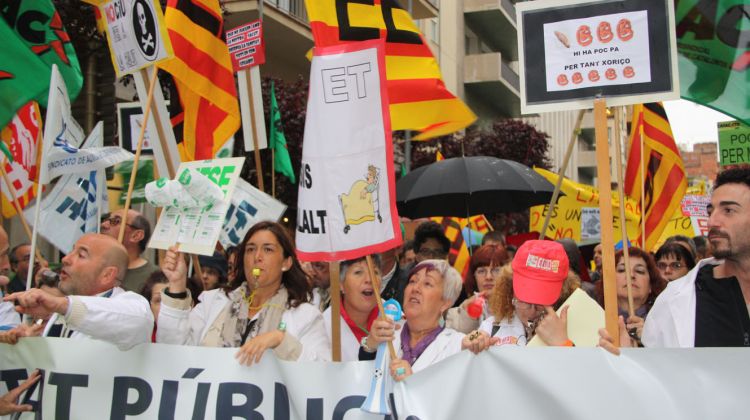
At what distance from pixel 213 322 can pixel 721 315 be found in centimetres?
238

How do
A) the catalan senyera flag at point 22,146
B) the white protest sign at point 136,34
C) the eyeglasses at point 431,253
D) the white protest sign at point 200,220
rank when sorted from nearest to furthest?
the white protest sign at point 200,220 < the white protest sign at point 136,34 < the catalan senyera flag at point 22,146 < the eyeglasses at point 431,253

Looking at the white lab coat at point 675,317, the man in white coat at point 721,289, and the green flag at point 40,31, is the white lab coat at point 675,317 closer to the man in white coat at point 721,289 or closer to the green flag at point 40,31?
the man in white coat at point 721,289

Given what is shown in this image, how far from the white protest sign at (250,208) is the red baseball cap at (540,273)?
1938mm

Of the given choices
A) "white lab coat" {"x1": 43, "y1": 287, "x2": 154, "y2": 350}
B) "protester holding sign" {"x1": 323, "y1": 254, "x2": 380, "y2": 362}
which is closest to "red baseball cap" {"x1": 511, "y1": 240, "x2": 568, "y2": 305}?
"protester holding sign" {"x1": 323, "y1": 254, "x2": 380, "y2": 362}

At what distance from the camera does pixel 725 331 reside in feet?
10.0

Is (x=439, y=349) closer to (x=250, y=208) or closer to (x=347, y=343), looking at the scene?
(x=347, y=343)

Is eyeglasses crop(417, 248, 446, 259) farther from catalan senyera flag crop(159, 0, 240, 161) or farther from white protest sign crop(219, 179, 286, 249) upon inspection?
catalan senyera flag crop(159, 0, 240, 161)

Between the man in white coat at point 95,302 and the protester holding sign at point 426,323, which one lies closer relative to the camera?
the man in white coat at point 95,302

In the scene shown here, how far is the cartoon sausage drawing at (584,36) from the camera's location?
11.0 feet

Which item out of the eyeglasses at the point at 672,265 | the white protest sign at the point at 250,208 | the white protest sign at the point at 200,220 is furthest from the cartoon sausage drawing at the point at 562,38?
the eyeglasses at the point at 672,265

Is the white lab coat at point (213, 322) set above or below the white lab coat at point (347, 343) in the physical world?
above

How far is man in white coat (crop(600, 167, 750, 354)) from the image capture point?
3014 millimetres

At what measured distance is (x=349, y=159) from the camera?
129 inches

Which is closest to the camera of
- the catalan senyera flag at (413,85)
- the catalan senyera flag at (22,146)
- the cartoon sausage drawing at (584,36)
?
the cartoon sausage drawing at (584,36)
